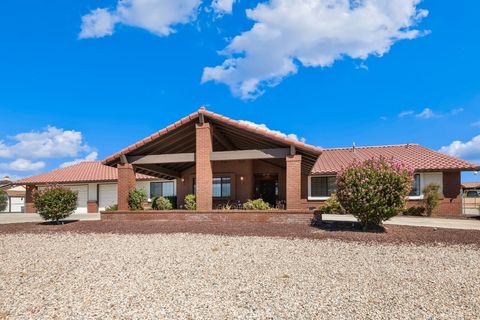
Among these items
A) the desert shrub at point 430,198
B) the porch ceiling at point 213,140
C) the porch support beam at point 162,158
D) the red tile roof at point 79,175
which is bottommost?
the desert shrub at point 430,198

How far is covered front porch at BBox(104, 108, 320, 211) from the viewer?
1505 centimetres

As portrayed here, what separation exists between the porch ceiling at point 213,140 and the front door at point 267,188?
1568 mm

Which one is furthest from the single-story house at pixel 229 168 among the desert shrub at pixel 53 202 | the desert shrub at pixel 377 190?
the desert shrub at pixel 53 202

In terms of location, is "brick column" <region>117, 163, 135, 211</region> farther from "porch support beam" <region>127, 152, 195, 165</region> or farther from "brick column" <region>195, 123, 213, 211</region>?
"brick column" <region>195, 123, 213, 211</region>

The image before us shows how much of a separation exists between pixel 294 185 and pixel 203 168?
13.1 ft

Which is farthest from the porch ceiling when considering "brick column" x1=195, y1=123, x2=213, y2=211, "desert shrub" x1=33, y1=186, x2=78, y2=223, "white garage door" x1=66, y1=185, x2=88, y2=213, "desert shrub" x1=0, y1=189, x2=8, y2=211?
"desert shrub" x1=0, y1=189, x2=8, y2=211

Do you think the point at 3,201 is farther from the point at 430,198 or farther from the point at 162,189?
the point at 430,198

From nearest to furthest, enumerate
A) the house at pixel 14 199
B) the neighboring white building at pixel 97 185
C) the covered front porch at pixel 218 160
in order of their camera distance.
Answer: the covered front porch at pixel 218 160
the neighboring white building at pixel 97 185
the house at pixel 14 199

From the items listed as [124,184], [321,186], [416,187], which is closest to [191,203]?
[124,184]

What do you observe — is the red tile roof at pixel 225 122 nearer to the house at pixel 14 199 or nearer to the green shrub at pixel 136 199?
the green shrub at pixel 136 199

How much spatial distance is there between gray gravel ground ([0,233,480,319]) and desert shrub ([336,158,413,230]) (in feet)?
7.38

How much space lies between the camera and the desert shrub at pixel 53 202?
14508mm

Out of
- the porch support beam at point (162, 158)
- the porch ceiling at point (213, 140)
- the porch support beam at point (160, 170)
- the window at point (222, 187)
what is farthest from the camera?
the window at point (222, 187)

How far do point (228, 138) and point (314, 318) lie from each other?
48.2ft
